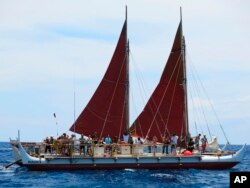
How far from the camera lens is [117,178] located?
38.8m

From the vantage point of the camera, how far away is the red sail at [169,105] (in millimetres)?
48125

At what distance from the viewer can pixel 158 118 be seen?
159 feet

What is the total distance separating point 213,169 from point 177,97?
24.1 ft

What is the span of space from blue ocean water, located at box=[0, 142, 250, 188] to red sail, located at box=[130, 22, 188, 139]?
5.44 meters

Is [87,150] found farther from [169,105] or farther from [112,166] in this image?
[169,105]

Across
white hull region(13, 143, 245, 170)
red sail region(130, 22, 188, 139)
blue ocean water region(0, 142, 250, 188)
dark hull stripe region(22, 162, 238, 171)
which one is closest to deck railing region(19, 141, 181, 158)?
white hull region(13, 143, 245, 170)

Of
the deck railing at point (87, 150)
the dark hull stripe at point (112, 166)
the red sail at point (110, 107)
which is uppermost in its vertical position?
the red sail at point (110, 107)

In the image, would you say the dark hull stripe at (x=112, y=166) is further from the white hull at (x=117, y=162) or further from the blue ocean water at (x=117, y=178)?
the blue ocean water at (x=117, y=178)

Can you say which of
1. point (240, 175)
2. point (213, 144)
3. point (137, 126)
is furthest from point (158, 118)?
point (240, 175)

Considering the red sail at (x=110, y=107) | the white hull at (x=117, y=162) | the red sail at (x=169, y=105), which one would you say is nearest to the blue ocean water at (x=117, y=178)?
the white hull at (x=117, y=162)

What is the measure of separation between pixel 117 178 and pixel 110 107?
982cm

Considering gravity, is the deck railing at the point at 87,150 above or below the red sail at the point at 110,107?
below

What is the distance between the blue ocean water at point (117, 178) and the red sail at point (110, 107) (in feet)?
16.7

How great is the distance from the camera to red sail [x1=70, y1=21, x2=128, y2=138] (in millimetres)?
47125
